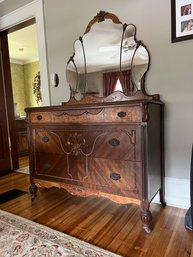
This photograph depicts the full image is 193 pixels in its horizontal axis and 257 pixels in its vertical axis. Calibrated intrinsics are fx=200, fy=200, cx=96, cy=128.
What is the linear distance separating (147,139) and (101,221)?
0.81 meters

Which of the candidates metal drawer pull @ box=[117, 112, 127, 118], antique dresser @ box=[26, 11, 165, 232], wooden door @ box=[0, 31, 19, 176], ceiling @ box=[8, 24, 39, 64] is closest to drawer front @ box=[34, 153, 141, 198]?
antique dresser @ box=[26, 11, 165, 232]

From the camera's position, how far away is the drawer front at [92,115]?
1.53m

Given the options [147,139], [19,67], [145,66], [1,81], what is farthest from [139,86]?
[19,67]

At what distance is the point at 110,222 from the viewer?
1.68 metres

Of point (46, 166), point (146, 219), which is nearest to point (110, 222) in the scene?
point (146, 219)

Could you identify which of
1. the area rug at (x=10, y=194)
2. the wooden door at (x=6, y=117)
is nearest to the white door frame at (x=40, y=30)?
the wooden door at (x=6, y=117)

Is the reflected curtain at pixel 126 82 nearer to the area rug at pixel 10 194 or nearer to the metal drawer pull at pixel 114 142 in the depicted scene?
the metal drawer pull at pixel 114 142

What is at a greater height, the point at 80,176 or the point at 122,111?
the point at 122,111

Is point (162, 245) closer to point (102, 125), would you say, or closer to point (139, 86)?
point (102, 125)

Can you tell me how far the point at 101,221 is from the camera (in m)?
1.69

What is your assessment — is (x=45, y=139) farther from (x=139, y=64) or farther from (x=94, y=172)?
(x=139, y=64)

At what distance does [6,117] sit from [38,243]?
92.9 inches

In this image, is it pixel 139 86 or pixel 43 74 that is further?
pixel 43 74

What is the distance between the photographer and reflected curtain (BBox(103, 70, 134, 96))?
2.01 m
